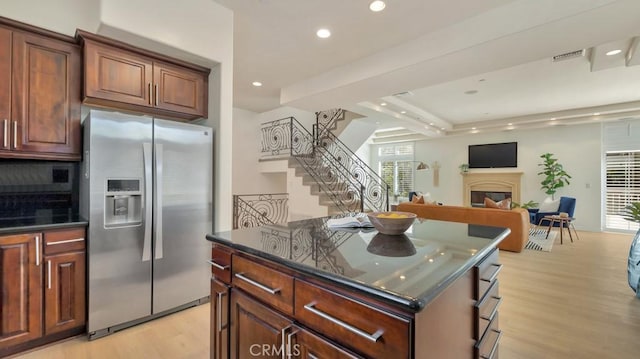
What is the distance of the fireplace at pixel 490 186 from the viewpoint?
8391 millimetres

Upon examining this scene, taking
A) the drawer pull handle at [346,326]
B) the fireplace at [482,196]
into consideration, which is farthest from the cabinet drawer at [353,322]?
the fireplace at [482,196]

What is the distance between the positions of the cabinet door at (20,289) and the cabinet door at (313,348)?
220 cm

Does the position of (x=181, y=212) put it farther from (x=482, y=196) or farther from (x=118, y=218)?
(x=482, y=196)

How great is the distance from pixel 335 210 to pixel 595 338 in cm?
407

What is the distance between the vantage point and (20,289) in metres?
2.04

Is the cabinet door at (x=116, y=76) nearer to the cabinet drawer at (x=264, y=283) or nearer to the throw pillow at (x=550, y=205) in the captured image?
the cabinet drawer at (x=264, y=283)

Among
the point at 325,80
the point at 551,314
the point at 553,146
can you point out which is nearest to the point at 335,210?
the point at 325,80

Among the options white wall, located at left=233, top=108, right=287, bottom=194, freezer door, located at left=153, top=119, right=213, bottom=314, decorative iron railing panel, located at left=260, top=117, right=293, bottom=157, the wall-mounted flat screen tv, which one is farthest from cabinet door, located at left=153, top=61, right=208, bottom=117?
the wall-mounted flat screen tv

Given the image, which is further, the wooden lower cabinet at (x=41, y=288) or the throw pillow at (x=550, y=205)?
the throw pillow at (x=550, y=205)

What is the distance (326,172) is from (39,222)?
17.0ft

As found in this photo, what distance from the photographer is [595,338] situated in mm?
2348

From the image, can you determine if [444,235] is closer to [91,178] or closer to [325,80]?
[91,178]

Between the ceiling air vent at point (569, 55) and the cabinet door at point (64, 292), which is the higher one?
the ceiling air vent at point (569, 55)

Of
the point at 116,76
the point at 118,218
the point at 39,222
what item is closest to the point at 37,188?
the point at 39,222
